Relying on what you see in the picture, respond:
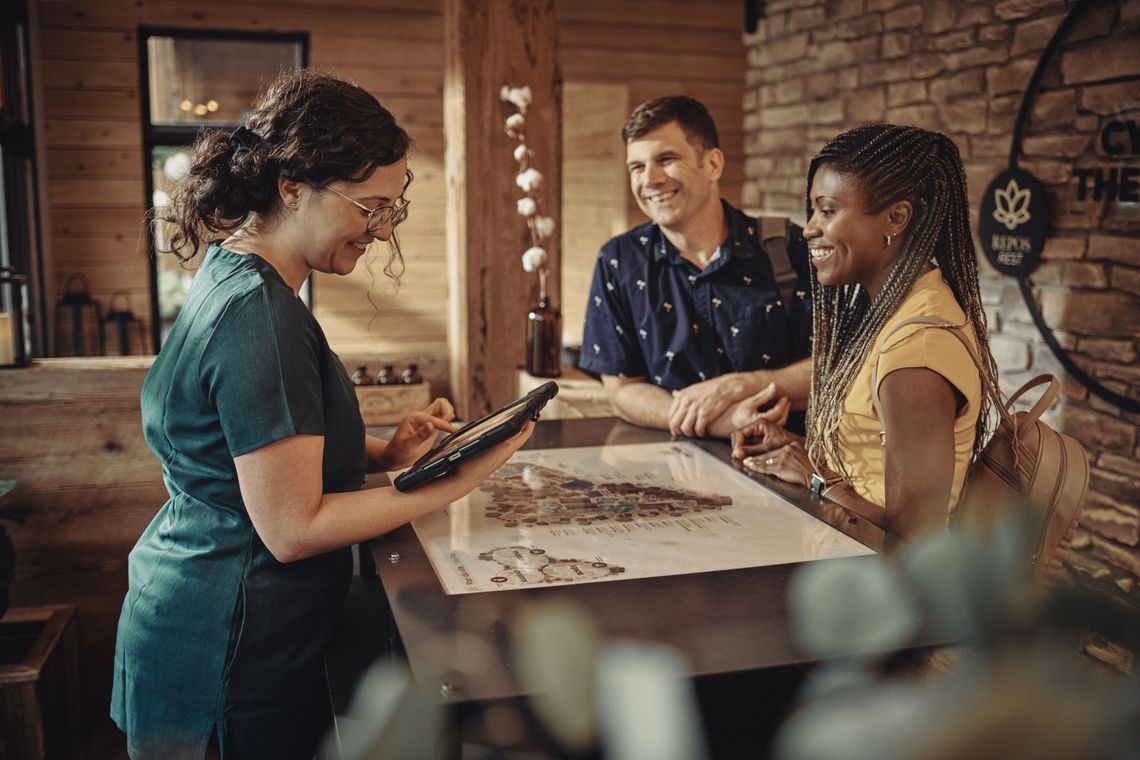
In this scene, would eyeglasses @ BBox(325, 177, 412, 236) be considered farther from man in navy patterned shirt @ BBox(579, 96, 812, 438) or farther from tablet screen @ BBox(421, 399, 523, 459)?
man in navy patterned shirt @ BBox(579, 96, 812, 438)

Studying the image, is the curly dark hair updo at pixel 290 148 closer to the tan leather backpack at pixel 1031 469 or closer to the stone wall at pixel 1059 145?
the tan leather backpack at pixel 1031 469

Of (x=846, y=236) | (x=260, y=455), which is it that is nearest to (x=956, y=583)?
(x=260, y=455)

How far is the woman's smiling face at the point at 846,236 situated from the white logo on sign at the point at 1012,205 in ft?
6.95

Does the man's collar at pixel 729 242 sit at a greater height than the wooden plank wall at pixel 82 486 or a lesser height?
greater

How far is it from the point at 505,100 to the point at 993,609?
117 inches

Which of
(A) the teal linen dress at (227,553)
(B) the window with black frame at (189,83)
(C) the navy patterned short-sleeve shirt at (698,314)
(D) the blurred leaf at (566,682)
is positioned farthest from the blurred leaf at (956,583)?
(B) the window with black frame at (189,83)

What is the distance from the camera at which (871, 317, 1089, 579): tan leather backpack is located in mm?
1448

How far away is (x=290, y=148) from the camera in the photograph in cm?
140

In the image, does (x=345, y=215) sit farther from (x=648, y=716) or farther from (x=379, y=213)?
(x=648, y=716)

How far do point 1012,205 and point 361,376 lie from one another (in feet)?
7.90

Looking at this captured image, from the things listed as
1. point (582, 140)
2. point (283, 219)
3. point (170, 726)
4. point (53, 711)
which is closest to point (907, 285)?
point (283, 219)

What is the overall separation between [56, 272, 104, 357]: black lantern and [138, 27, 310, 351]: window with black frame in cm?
31

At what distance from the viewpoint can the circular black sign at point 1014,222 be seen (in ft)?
11.5

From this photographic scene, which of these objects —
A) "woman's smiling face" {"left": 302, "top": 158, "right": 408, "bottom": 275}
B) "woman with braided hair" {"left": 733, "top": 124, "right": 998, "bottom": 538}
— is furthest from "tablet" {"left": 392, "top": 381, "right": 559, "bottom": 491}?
"woman with braided hair" {"left": 733, "top": 124, "right": 998, "bottom": 538}
